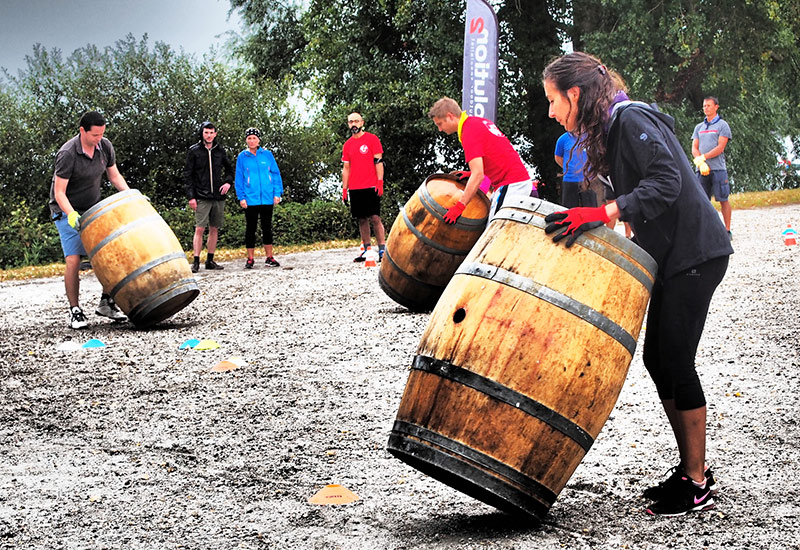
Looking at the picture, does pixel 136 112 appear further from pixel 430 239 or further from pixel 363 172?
pixel 430 239

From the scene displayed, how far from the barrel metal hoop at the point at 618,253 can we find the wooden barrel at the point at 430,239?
455 cm

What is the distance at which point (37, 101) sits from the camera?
2081cm

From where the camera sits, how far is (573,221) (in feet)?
11.6

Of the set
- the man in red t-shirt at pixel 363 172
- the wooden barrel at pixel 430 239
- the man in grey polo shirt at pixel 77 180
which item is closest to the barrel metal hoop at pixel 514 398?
the wooden barrel at pixel 430 239

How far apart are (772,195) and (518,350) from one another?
2371 cm

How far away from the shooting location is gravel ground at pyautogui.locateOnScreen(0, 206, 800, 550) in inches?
151

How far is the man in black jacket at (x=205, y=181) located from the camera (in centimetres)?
1393

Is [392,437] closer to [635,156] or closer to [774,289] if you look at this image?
[635,156]

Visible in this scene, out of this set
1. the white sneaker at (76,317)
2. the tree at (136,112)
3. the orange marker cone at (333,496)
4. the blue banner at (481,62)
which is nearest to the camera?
the orange marker cone at (333,496)

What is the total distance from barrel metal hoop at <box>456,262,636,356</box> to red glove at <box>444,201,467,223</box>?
4.56 metres

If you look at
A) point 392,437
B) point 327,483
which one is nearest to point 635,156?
point 392,437

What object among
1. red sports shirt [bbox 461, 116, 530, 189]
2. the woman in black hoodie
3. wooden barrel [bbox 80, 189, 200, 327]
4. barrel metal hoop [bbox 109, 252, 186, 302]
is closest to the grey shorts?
wooden barrel [bbox 80, 189, 200, 327]

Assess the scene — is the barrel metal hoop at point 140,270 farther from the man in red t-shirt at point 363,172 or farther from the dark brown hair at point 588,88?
the dark brown hair at point 588,88

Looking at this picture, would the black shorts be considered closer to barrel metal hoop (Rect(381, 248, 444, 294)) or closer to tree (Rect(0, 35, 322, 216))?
barrel metal hoop (Rect(381, 248, 444, 294))
